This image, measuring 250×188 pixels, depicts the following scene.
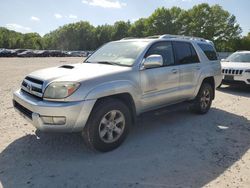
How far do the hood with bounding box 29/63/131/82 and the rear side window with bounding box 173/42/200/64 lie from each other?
157 centimetres

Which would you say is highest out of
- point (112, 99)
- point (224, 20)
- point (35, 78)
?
point (224, 20)

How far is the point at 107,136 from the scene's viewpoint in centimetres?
430

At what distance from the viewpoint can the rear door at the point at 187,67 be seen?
5629mm

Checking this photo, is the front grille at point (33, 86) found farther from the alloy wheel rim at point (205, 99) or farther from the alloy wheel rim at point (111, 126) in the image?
the alloy wheel rim at point (205, 99)

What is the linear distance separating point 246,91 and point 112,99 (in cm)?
762

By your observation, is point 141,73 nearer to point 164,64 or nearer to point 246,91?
point 164,64

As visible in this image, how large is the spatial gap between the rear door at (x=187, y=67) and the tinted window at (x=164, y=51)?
17 cm

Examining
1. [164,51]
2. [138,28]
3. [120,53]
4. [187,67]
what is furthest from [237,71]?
[138,28]

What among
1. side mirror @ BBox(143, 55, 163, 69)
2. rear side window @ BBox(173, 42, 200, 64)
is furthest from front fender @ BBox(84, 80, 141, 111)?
rear side window @ BBox(173, 42, 200, 64)

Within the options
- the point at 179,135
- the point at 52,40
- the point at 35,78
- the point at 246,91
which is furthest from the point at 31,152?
the point at 52,40

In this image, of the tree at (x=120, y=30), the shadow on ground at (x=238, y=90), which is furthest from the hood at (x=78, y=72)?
the tree at (x=120, y=30)

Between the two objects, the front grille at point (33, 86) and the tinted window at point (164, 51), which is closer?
the front grille at point (33, 86)

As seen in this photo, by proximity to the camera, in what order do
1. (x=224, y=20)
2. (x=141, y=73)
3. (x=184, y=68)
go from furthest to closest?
1. (x=224, y=20)
2. (x=184, y=68)
3. (x=141, y=73)

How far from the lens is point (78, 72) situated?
4242 millimetres
